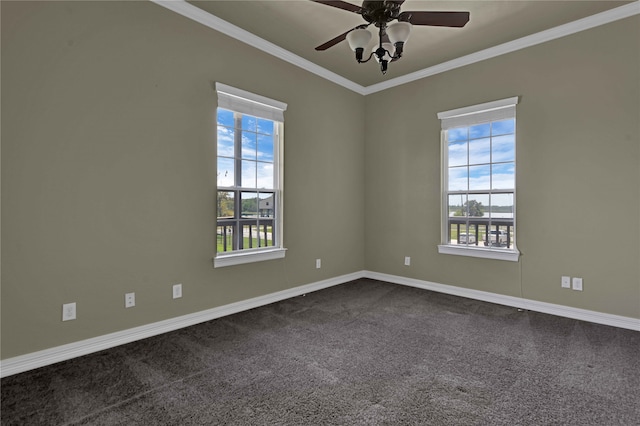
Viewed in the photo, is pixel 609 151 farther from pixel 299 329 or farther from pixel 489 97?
pixel 299 329

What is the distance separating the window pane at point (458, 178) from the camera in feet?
13.8

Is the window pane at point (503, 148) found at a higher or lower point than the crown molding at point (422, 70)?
lower

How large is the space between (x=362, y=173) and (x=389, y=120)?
0.88 metres

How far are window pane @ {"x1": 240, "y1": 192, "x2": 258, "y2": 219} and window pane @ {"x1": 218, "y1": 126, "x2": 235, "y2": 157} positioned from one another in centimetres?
48

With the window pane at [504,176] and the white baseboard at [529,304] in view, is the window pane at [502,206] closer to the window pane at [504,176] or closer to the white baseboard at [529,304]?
the window pane at [504,176]

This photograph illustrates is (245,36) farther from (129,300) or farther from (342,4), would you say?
(129,300)

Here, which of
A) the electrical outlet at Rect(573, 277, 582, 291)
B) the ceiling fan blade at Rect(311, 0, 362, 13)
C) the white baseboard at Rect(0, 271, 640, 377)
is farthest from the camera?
the electrical outlet at Rect(573, 277, 582, 291)

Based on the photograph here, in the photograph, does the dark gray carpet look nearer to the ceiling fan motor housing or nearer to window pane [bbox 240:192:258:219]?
window pane [bbox 240:192:258:219]

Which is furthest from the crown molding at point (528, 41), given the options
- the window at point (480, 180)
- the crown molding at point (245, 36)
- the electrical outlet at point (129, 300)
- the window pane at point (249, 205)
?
the electrical outlet at point (129, 300)

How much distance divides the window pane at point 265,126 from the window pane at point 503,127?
2.65m

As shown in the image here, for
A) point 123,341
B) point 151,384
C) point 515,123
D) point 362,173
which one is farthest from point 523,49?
point 123,341

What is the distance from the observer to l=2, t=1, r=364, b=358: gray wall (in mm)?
2262

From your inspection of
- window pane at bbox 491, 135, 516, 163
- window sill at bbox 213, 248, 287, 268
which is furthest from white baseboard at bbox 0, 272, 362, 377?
window pane at bbox 491, 135, 516, 163

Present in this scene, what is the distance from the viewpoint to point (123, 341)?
8.87 ft
